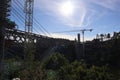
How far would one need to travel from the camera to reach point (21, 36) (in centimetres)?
11606

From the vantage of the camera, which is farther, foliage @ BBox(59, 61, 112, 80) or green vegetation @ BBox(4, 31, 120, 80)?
green vegetation @ BBox(4, 31, 120, 80)

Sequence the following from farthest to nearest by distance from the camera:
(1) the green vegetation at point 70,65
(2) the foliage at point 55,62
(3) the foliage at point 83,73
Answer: (2) the foliage at point 55,62 < (1) the green vegetation at point 70,65 < (3) the foliage at point 83,73

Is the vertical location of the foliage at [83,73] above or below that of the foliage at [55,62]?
above

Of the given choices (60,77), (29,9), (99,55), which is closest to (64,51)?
(99,55)

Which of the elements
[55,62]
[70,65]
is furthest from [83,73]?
[55,62]

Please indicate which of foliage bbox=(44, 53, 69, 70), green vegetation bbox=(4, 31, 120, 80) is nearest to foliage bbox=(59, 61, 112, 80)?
green vegetation bbox=(4, 31, 120, 80)

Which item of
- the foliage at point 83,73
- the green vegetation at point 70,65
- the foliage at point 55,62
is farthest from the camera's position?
the foliage at point 55,62

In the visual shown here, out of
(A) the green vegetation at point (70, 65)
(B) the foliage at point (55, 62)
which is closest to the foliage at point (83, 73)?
(A) the green vegetation at point (70, 65)

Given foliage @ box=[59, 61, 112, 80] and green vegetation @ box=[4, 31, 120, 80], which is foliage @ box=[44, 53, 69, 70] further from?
foliage @ box=[59, 61, 112, 80]

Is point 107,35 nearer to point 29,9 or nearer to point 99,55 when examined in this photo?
point 99,55

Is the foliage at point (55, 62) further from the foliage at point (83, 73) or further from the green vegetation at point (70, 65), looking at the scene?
the foliage at point (83, 73)

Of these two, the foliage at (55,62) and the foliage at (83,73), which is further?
the foliage at (55,62)

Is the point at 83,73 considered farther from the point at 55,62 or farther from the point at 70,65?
the point at 55,62

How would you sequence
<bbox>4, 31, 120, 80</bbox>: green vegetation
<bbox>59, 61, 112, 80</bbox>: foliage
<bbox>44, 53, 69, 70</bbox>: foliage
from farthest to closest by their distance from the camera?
<bbox>44, 53, 69, 70</bbox>: foliage, <bbox>4, 31, 120, 80</bbox>: green vegetation, <bbox>59, 61, 112, 80</bbox>: foliage
